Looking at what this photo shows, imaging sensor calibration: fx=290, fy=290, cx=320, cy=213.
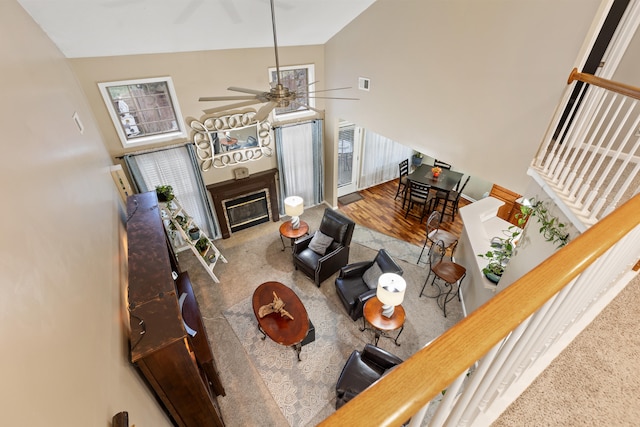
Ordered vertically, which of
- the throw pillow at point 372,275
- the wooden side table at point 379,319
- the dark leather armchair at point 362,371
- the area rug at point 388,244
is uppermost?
the throw pillow at point 372,275

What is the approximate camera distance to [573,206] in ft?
7.72

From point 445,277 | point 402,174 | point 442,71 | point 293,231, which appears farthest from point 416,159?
point 442,71

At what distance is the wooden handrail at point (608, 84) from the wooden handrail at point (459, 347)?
1.82m

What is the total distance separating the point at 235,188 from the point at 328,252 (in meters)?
2.36

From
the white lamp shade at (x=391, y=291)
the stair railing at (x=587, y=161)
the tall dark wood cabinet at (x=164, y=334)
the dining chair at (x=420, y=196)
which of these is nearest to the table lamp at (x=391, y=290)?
the white lamp shade at (x=391, y=291)

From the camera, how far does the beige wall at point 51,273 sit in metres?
0.99

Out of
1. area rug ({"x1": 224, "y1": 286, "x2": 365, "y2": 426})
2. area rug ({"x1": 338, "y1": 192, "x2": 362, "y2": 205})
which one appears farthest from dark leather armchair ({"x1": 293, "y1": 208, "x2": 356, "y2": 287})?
area rug ({"x1": 338, "y1": 192, "x2": 362, "y2": 205})

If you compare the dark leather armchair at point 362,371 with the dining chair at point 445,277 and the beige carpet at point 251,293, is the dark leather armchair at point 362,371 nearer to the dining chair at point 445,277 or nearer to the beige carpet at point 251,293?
the beige carpet at point 251,293

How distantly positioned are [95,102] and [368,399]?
545 cm

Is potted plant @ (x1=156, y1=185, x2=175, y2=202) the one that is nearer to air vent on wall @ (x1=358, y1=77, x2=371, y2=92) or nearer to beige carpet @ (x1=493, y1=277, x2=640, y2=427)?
air vent on wall @ (x1=358, y1=77, x2=371, y2=92)

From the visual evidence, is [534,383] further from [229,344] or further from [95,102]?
[95,102]

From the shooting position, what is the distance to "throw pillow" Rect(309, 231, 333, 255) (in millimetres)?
5309

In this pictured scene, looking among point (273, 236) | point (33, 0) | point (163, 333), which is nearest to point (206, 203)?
point (273, 236)

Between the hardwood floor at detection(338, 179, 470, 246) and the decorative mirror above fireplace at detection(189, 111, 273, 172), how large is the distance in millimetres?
2761
